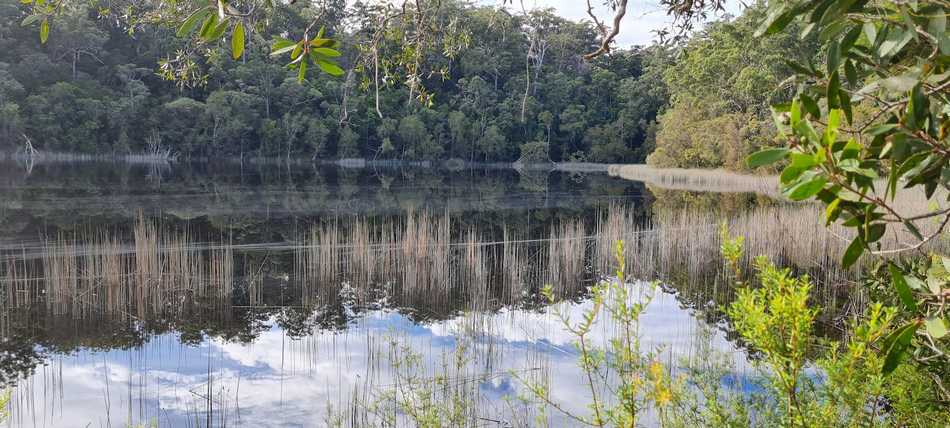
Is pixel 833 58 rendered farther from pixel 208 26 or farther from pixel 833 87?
pixel 208 26

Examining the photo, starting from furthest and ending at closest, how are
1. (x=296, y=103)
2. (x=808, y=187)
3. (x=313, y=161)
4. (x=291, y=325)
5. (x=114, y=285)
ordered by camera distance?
(x=313, y=161), (x=296, y=103), (x=114, y=285), (x=291, y=325), (x=808, y=187)

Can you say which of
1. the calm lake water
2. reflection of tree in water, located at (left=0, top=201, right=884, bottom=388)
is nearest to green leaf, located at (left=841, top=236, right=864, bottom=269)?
the calm lake water

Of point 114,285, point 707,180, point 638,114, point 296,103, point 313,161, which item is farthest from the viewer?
point 638,114

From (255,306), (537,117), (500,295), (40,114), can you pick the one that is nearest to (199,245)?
(255,306)

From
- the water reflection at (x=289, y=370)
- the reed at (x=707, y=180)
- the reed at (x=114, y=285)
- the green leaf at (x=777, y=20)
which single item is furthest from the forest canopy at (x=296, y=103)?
the green leaf at (x=777, y=20)

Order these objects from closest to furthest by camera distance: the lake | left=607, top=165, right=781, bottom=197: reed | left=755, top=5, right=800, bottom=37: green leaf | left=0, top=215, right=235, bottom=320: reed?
1. left=755, top=5, right=800, bottom=37: green leaf
2. the lake
3. left=0, top=215, right=235, bottom=320: reed
4. left=607, top=165, right=781, bottom=197: reed

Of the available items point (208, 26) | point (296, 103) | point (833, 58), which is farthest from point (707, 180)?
point (833, 58)

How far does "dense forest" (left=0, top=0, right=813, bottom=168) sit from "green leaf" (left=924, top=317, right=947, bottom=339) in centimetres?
2981

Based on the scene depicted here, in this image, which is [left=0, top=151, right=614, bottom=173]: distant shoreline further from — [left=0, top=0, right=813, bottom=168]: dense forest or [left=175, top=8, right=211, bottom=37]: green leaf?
[left=175, top=8, right=211, bottom=37]: green leaf

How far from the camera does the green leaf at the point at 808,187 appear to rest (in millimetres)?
956

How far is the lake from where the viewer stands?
507 centimetres

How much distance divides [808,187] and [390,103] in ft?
181

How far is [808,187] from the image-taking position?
963 millimetres

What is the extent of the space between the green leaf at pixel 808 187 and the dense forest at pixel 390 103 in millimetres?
30068
